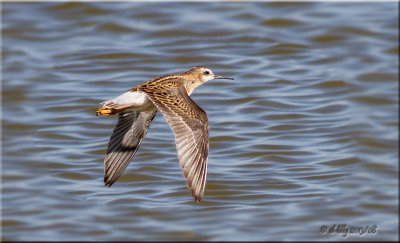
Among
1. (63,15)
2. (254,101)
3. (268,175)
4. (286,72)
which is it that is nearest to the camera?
(268,175)

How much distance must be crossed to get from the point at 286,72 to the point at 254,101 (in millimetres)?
1132

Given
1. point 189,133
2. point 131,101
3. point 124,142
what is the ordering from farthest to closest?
point 124,142 → point 131,101 → point 189,133

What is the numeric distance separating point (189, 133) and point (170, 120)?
0.20m

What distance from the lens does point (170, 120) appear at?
6973 millimetres

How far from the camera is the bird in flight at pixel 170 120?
6691mm

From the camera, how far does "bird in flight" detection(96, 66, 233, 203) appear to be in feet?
22.0

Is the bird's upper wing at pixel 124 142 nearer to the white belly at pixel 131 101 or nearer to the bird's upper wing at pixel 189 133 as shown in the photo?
the white belly at pixel 131 101

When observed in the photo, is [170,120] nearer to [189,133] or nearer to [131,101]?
[189,133]

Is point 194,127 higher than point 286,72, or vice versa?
point 194,127

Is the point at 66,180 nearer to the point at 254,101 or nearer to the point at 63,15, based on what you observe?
the point at 254,101

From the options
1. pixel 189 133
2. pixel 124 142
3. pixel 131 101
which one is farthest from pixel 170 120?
pixel 124 142

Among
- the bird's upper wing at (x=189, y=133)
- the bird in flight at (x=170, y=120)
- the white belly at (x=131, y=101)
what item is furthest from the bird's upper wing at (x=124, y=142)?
the bird's upper wing at (x=189, y=133)

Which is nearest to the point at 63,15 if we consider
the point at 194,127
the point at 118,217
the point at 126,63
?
the point at 126,63

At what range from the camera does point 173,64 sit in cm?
1203
